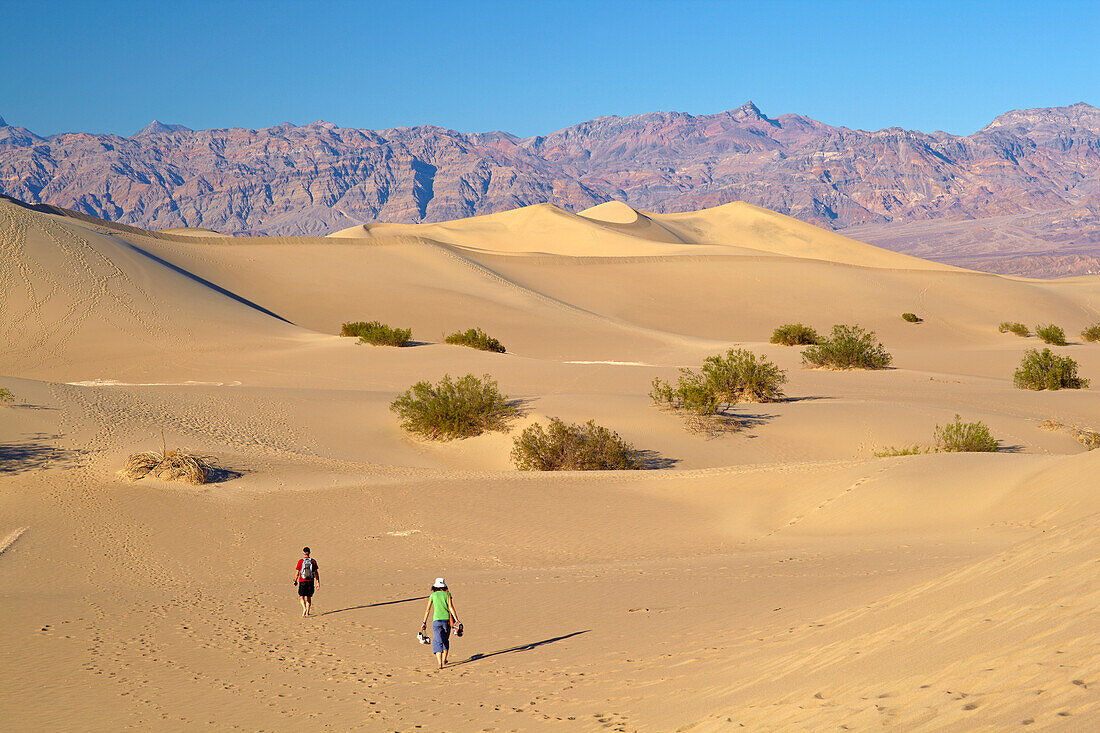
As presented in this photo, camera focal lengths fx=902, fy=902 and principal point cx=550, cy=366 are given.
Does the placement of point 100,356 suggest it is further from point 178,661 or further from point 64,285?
point 178,661

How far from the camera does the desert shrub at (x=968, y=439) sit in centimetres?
1703

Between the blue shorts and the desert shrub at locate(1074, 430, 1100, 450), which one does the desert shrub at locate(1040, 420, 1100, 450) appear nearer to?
the desert shrub at locate(1074, 430, 1100, 450)

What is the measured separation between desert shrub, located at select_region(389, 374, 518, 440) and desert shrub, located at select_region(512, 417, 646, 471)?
1.69 m

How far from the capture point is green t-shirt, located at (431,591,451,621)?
301 inches

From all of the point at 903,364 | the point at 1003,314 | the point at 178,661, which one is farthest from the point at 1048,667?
the point at 1003,314

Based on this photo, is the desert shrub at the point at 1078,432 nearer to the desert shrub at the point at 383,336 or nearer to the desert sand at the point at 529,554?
the desert sand at the point at 529,554

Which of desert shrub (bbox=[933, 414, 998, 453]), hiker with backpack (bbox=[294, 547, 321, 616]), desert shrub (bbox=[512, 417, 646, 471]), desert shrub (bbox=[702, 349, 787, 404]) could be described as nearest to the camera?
hiker with backpack (bbox=[294, 547, 321, 616])

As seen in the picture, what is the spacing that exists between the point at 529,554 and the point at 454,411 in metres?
7.28

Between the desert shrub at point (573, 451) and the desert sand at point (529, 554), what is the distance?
2.71ft

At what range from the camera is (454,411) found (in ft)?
61.5

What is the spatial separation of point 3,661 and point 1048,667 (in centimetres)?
785

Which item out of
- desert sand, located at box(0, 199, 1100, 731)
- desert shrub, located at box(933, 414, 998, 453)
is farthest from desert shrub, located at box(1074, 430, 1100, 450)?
desert shrub, located at box(933, 414, 998, 453)

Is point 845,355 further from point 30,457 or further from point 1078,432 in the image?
point 30,457

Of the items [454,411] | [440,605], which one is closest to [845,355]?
[454,411]
